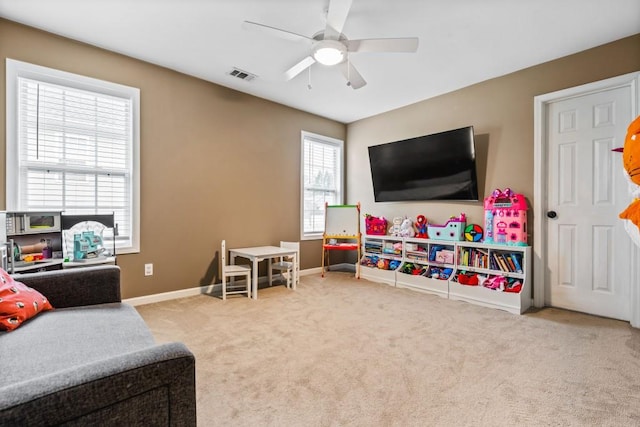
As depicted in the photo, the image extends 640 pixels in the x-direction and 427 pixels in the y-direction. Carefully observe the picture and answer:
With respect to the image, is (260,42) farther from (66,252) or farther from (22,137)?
(66,252)

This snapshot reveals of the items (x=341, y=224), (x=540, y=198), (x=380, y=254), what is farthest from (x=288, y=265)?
(x=540, y=198)

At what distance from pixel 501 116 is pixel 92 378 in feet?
13.3

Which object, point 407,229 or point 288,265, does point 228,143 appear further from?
point 407,229

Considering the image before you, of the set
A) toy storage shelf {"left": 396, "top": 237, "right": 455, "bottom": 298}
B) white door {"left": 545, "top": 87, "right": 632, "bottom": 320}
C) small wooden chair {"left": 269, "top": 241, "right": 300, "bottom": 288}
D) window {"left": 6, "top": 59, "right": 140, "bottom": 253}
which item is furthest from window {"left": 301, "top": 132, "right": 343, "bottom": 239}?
A: white door {"left": 545, "top": 87, "right": 632, "bottom": 320}

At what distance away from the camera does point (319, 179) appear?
196 inches

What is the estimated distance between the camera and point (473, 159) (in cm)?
355

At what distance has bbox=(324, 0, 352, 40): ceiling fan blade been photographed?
A: 190 centimetres

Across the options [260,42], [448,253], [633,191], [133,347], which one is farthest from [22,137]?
[633,191]

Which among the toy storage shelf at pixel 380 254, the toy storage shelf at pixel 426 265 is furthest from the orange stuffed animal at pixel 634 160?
the toy storage shelf at pixel 380 254

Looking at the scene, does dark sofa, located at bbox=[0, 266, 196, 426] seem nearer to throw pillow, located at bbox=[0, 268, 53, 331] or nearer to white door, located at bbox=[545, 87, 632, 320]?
throw pillow, located at bbox=[0, 268, 53, 331]

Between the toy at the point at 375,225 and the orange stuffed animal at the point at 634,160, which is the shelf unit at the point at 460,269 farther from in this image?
the orange stuffed animal at the point at 634,160

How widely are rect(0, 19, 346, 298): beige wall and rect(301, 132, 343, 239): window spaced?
322 mm

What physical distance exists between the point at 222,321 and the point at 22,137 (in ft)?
7.51

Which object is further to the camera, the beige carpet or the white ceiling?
the white ceiling
